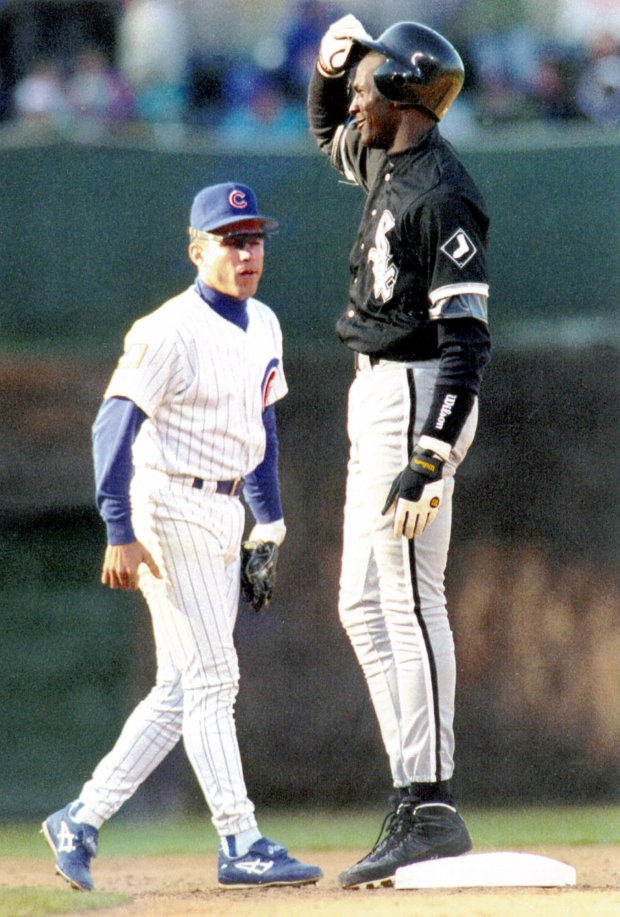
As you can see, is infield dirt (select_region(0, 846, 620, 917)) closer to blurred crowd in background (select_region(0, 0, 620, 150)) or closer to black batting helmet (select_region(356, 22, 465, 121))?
black batting helmet (select_region(356, 22, 465, 121))

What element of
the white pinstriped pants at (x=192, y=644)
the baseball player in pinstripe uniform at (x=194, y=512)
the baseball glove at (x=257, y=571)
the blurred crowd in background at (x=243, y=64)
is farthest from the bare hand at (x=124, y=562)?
the blurred crowd in background at (x=243, y=64)

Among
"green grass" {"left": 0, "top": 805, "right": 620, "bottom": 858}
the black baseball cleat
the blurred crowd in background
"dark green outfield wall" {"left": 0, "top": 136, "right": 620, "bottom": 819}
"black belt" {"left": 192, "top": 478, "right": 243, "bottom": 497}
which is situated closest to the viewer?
the black baseball cleat

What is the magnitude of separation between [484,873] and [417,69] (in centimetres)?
173

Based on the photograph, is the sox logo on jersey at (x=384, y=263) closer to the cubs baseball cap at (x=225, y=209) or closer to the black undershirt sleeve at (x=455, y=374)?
the black undershirt sleeve at (x=455, y=374)

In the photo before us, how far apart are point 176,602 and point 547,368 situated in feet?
4.84

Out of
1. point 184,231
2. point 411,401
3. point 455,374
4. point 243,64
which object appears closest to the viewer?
point 455,374

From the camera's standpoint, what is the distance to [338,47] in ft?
10.1

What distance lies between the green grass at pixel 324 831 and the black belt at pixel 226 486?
3.53 ft

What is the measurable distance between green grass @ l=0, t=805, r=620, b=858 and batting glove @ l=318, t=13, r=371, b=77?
196cm

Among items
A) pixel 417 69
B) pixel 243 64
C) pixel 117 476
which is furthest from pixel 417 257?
pixel 243 64

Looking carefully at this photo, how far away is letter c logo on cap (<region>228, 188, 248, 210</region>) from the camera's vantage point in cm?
304

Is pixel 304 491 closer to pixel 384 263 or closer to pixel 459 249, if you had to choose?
pixel 384 263

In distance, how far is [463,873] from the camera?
9.37 ft

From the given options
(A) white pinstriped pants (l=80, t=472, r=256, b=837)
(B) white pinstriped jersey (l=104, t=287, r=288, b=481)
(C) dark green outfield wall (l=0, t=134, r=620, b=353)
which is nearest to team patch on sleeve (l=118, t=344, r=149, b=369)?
(B) white pinstriped jersey (l=104, t=287, r=288, b=481)
